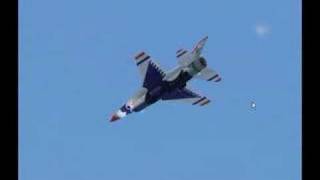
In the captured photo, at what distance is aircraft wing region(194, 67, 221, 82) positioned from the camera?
87.8m

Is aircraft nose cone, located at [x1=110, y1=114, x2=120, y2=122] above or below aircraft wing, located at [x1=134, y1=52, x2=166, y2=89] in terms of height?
below

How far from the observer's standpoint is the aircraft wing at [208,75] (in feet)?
288

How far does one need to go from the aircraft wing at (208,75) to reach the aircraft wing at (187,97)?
4391 millimetres

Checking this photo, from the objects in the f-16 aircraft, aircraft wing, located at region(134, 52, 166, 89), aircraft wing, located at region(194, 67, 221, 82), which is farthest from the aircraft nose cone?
aircraft wing, located at region(194, 67, 221, 82)

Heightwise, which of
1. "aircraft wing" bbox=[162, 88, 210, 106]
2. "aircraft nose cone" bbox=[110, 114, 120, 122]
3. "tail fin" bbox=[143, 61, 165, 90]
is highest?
"tail fin" bbox=[143, 61, 165, 90]

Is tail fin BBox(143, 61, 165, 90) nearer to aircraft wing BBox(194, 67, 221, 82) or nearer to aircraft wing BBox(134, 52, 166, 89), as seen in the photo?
aircraft wing BBox(134, 52, 166, 89)

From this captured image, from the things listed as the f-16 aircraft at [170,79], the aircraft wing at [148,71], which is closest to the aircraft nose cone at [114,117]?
the f-16 aircraft at [170,79]

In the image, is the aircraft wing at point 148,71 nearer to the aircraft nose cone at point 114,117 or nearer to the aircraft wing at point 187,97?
the aircraft wing at point 187,97

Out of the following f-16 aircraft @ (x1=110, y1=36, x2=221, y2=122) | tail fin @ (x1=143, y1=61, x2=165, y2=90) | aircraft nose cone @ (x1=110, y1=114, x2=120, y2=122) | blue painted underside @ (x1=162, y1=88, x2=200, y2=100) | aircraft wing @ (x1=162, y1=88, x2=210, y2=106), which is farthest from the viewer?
aircraft nose cone @ (x1=110, y1=114, x2=120, y2=122)

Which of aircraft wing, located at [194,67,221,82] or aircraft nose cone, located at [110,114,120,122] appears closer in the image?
aircraft wing, located at [194,67,221,82]
